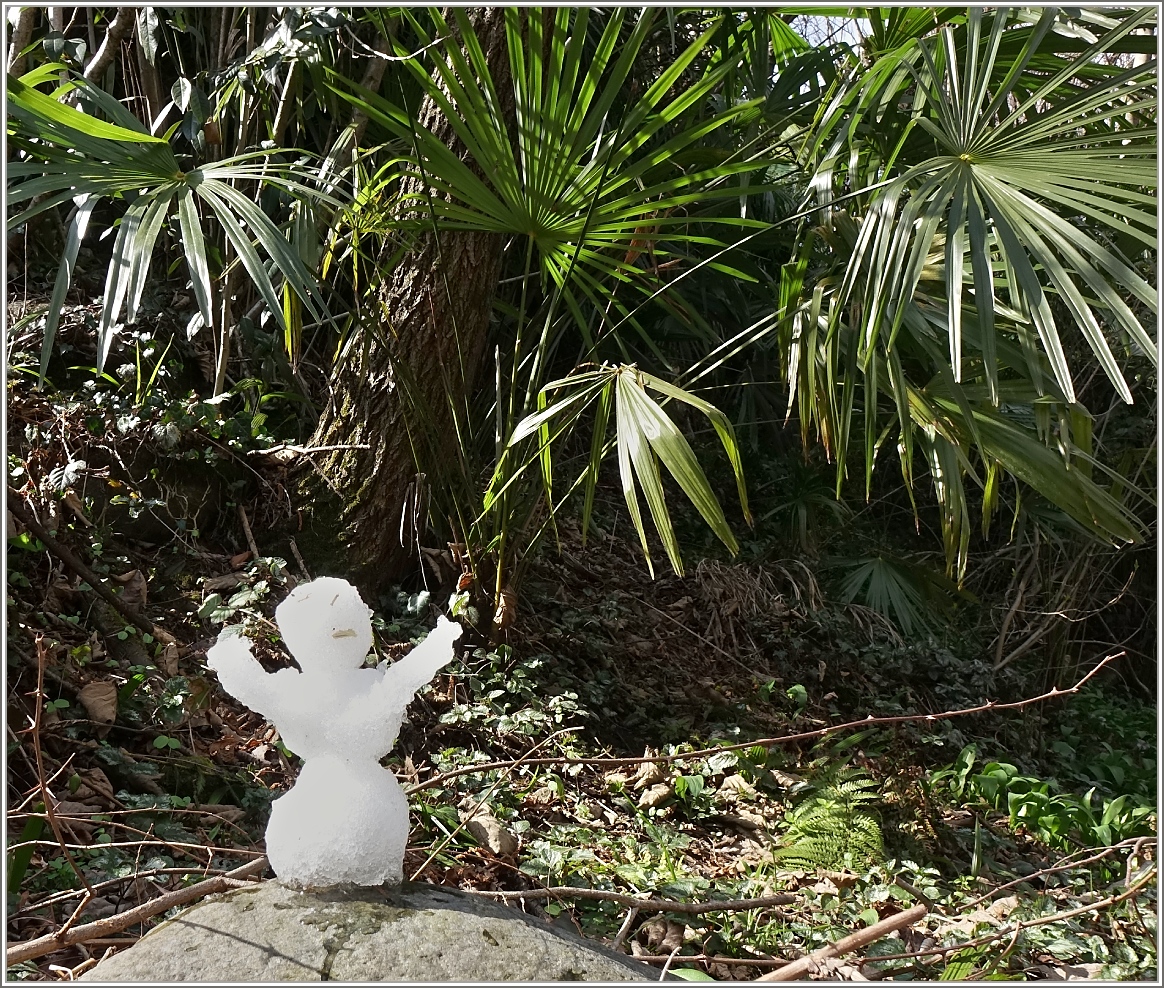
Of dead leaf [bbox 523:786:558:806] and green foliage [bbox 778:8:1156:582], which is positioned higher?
green foliage [bbox 778:8:1156:582]

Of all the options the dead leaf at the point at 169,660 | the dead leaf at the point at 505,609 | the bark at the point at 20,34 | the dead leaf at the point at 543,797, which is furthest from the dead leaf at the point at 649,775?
the bark at the point at 20,34

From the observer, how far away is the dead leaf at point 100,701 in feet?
6.14

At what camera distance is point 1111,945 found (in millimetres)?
1929

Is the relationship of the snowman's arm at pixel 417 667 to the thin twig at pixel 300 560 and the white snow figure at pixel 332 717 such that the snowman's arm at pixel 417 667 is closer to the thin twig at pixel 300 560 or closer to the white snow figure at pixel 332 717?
the white snow figure at pixel 332 717

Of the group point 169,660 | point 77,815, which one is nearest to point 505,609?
point 169,660

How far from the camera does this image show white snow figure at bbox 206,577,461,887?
39.3 inches

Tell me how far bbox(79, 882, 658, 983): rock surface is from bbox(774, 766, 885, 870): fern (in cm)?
106

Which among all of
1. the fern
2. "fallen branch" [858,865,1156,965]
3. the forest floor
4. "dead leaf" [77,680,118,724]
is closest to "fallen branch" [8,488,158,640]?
the forest floor

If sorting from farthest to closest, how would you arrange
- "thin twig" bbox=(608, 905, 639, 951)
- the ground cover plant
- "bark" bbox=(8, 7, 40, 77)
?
"bark" bbox=(8, 7, 40, 77) < the ground cover plant < "thin twig" bbox=(608, 905, 639, 951)

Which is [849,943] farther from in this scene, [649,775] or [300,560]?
[300,560]

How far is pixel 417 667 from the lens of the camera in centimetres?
103

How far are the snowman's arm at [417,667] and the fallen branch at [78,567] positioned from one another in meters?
1.39

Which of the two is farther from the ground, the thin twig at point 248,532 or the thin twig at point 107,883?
the thin twig at point 248,532

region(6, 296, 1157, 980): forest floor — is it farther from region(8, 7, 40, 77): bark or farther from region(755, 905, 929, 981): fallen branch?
region(8, 7, 40, 77): bark
